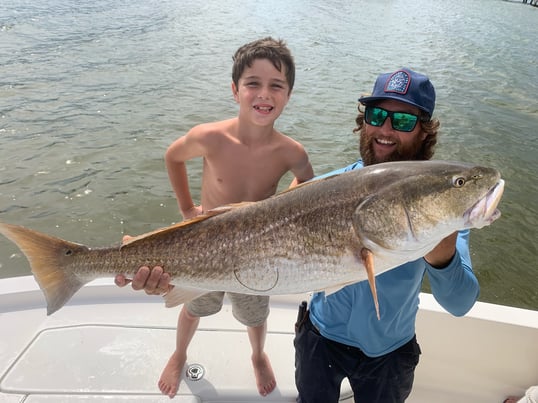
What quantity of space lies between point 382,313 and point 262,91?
1811 millimetres

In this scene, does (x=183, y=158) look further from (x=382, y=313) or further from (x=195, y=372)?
(x=382, y=313)

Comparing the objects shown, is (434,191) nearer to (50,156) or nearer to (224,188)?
(224,188)

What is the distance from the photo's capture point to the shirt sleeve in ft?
6.79

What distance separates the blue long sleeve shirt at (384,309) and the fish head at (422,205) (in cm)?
46

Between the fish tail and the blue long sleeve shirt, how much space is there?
1.56m

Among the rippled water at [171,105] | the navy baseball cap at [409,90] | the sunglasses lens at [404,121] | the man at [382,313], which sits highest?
the navy baseball cap at [409,90]

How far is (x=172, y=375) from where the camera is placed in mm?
3092

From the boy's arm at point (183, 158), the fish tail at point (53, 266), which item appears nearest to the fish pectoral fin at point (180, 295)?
the fish tail at point (53, 266)

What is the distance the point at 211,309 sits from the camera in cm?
321

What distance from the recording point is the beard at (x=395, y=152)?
8.45 feet

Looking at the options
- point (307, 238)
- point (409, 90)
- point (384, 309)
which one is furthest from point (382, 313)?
point (409, 90)

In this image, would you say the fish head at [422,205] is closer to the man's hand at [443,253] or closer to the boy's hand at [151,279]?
the man's hand at [443,253]

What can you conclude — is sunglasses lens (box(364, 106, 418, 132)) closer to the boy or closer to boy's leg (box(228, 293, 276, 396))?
the boy

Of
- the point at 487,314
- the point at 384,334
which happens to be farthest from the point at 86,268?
the point at 487,314
